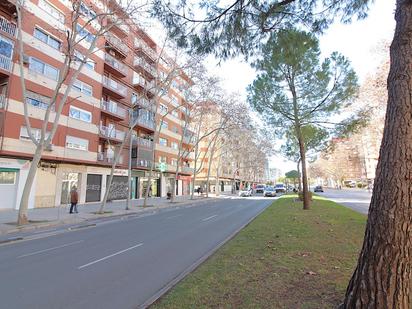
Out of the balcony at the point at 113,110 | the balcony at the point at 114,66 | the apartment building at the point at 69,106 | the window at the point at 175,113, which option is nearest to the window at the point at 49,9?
the apartment building at the point at 69,106

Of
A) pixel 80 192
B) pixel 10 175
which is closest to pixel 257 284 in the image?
pixel 10 175

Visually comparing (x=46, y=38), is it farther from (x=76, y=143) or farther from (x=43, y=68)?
(x=76, y=143)

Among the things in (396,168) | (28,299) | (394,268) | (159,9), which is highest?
(159,9)

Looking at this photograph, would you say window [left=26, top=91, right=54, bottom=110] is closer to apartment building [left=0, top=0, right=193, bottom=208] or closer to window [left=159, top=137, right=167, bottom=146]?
apartment building [left=0, top=0, right=193, bottom=208]

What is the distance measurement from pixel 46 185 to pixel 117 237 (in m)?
17.0

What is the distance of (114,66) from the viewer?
34.4 meters

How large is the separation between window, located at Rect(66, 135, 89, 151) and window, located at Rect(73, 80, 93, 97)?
4.51 metres

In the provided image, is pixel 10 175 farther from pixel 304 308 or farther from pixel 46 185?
pixel 304 308

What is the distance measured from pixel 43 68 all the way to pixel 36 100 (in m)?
2.75

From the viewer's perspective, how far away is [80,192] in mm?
29844

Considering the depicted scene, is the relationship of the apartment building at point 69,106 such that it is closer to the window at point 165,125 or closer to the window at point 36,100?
the window at point 36,100

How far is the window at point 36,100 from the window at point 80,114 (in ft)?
9.76

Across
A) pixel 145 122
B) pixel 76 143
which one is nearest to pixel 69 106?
pixel 76 143

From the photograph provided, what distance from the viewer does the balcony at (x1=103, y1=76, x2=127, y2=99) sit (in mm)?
33000
